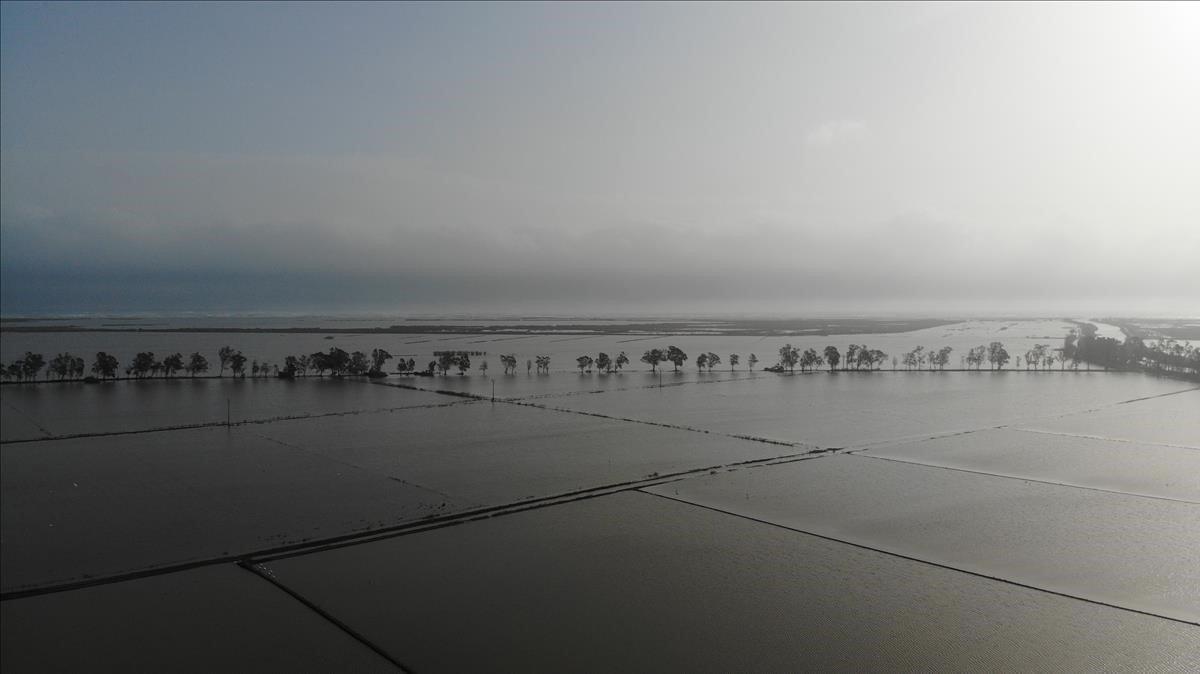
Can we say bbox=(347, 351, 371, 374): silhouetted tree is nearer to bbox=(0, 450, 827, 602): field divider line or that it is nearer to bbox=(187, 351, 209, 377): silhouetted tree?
bbox=(187, 351, 209, 377): silhouetted tree

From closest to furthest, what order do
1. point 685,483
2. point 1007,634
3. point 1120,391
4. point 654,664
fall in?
point 654,664, point 1007,634, point 685,483, point 1120,391

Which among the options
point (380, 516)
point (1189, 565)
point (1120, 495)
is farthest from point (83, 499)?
point (1120, 495)

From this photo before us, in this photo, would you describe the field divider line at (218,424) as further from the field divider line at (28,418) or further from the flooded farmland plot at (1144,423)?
the flooded farmland plot at (1144,423)

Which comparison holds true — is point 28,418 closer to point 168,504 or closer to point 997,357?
point 168,504

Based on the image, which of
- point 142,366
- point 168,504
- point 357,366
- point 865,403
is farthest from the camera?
point 357,366

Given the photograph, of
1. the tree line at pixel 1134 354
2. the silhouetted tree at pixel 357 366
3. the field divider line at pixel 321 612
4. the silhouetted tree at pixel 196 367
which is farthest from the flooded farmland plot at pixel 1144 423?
the silhouetted tree at pixel 196 367

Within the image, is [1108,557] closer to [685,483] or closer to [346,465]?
[685,483]

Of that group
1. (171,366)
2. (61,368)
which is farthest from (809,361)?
(61,368)
